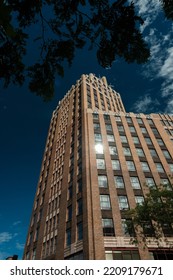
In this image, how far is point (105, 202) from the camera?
89.8 ft

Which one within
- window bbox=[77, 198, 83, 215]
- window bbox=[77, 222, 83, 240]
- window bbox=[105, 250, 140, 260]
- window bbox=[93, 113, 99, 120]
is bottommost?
window bbox=[105, 250, 140, 260]

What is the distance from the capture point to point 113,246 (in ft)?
75.1

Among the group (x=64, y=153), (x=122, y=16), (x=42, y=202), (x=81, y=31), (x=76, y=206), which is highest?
(x=64, y=153)

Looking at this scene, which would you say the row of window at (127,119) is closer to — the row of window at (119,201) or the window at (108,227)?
the row of window at (119,201)

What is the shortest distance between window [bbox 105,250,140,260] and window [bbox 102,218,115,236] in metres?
2.09

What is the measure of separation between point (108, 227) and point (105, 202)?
11.4 ft

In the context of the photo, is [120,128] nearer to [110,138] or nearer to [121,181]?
[110,138]

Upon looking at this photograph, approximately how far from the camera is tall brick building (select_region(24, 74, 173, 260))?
23.6 meters

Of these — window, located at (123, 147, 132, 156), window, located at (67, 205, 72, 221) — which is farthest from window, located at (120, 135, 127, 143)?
window, located at (67, 205, 72, 221)

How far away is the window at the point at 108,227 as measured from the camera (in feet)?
79.0

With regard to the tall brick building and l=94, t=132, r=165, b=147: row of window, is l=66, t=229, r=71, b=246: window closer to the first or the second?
the tall brick building
